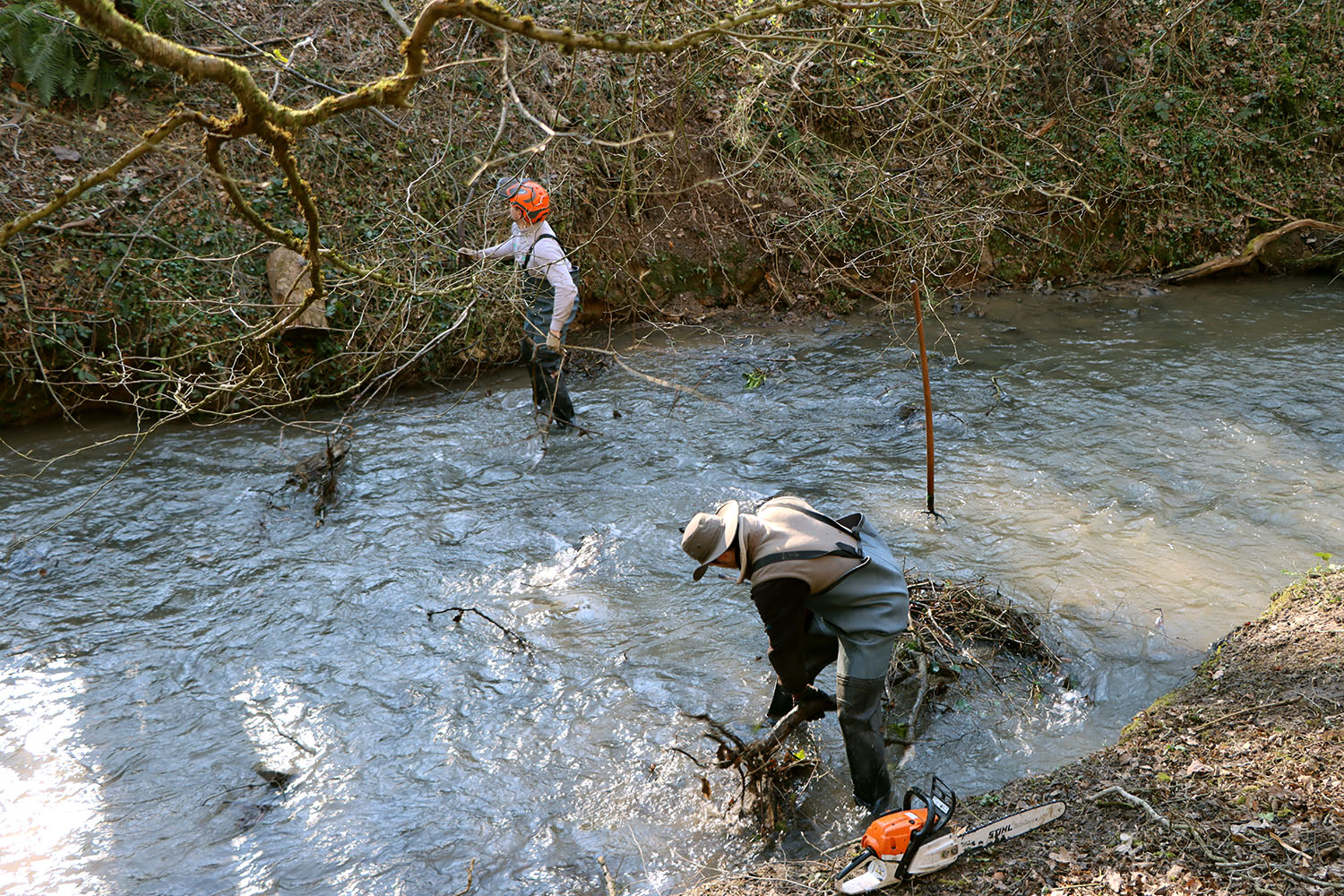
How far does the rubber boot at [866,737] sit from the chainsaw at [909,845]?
17.2 inches

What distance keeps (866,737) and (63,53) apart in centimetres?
996

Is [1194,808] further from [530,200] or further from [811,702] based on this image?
[530,200]

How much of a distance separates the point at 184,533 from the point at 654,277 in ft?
19.4

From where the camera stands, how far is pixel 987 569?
580cm

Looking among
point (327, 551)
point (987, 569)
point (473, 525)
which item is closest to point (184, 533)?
point (327, 551)

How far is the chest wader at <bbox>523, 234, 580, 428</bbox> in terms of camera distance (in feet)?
24.9

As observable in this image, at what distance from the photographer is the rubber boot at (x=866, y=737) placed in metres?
3.79

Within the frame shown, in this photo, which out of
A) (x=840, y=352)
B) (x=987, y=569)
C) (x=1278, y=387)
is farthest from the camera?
(x=840, y=352)

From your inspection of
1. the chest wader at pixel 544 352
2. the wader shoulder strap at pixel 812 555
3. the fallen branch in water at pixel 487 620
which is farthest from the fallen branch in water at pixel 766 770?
the chest wader at pixel 544 352

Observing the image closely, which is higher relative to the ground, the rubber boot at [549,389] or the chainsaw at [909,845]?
the rubber boot at [549,389]

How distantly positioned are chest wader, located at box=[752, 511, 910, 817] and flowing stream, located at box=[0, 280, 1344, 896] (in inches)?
20.0

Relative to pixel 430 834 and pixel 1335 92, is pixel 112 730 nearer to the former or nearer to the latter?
pixel 430 834

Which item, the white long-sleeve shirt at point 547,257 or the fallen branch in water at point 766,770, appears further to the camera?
the white long-sleeve shirt at point 547,257

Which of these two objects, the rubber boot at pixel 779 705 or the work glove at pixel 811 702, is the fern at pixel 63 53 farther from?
the work glove at pixel 811 702
